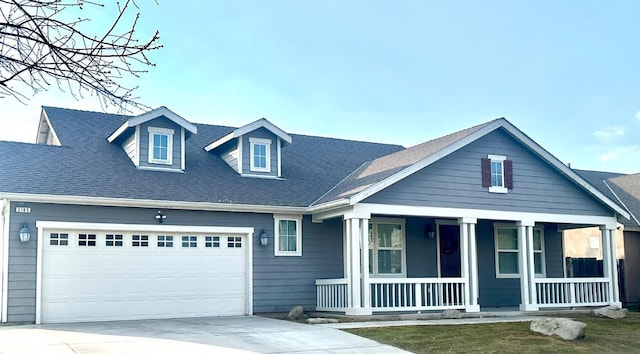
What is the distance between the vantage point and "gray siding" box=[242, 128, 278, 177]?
17.4 metres

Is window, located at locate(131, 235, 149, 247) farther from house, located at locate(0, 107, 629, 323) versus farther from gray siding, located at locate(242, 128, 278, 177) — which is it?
gray siding, located at locate(242, 128, 278, 177)

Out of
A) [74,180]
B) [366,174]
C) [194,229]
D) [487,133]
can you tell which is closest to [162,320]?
[194,229]

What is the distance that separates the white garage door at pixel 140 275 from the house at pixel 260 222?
0.03m

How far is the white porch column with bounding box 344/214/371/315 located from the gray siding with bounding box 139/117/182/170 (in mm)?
4538

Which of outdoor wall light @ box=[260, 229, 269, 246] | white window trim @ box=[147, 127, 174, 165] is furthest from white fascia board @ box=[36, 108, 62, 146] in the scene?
outdoor wall light @ box=[260, 229, 269, 246]

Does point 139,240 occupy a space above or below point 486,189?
below

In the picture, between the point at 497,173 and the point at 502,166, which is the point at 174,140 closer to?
the point at 497,173

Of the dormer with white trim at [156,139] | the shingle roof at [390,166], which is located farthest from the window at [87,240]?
the shingle roof at [390,166]

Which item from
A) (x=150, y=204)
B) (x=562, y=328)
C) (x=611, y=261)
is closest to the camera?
(x=562, y=328)

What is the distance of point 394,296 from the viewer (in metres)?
15.2

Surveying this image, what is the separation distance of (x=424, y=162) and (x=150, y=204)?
6.12 m

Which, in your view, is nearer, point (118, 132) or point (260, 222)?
point (260, 222)

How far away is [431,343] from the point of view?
11008 millimetres

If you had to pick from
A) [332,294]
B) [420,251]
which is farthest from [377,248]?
[332,294]
